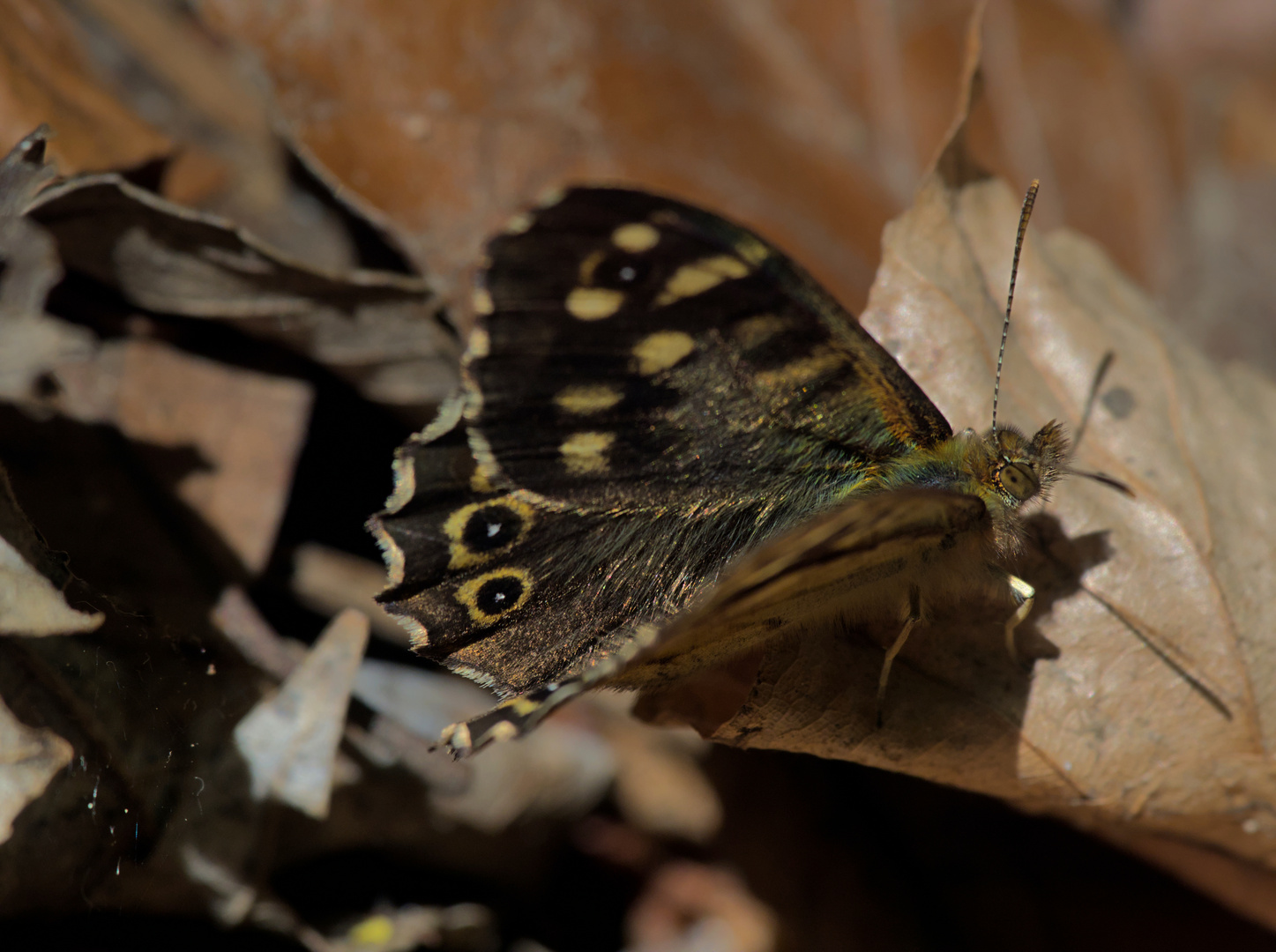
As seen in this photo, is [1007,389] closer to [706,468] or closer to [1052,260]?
[1052,260]

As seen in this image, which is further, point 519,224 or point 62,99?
point 62,99

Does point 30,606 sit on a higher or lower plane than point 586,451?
lower

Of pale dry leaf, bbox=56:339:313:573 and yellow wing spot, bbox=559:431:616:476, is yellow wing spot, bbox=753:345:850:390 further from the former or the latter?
pale dry leaf, bbox=56:339:313:573

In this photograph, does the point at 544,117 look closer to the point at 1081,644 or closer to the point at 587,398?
the point at 587,398

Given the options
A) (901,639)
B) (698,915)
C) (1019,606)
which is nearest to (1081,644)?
(1019,606)

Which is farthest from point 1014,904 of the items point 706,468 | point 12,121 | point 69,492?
point 12,121

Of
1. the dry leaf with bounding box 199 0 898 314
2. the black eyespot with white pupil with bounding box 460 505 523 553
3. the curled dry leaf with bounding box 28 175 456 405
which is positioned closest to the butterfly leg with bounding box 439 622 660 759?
the black eyespot with white pupil with bounding box 460 505 523 553

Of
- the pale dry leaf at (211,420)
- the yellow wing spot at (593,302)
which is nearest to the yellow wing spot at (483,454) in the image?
the yellow wing spot at (593,302)
